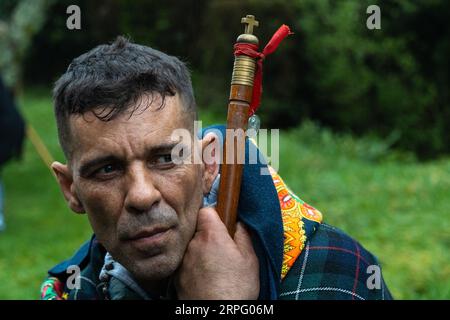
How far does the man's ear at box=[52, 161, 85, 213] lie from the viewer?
7.08 feet

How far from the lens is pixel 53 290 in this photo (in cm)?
251

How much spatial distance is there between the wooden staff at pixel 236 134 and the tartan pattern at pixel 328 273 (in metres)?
0.24

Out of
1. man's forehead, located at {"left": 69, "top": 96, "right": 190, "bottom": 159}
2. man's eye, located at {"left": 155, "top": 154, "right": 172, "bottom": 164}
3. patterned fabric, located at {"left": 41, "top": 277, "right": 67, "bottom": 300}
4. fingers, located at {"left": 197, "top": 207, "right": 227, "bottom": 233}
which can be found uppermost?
man's forehead, located at {"left": 69, "top": 96, "right": 190, "bottom": 159}

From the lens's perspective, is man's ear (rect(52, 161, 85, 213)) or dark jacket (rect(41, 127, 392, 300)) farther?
man's ear (rect(52, 161, 85, 213))

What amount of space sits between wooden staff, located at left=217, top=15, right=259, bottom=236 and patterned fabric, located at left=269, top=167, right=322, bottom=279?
174 mm

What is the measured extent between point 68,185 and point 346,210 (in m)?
5.69

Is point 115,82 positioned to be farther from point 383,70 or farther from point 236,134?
point 383,70

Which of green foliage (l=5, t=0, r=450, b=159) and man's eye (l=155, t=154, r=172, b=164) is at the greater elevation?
green foliage (l=5, t=0, r=450, b=159)

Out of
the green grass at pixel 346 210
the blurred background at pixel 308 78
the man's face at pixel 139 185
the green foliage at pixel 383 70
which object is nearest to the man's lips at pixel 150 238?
the man's face at pixel 139 185

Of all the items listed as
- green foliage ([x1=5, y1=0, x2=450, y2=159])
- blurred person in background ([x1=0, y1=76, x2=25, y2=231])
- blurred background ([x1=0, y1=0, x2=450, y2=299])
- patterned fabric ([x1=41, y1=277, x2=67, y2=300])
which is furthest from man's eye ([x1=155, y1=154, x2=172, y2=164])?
green foliage ([x1=5, y1=0, x2=450, y2=159])

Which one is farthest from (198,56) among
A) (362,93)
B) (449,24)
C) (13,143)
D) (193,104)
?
(193,104)

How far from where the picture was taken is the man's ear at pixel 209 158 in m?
2.16

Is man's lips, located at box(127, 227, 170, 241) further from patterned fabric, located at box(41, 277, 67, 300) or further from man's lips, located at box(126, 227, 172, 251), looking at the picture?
patterned fabric, located at box(41, 277, 67, 300)
